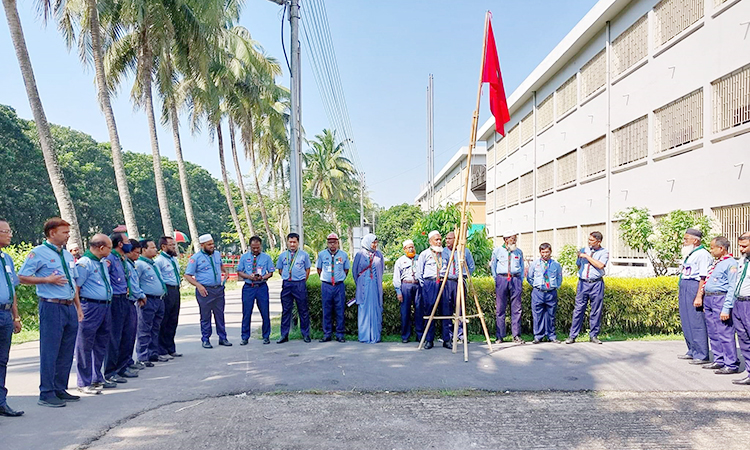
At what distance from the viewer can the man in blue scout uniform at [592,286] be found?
844cm

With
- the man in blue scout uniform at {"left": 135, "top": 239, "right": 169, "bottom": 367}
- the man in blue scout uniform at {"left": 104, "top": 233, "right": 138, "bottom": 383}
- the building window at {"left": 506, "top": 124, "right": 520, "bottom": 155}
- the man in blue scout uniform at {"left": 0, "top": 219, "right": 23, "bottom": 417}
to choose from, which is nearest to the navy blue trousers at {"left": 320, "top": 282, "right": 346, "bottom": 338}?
the man in blue scout uniform at {"left": 135, "top": 239, "right": 169, "bottom": 367}

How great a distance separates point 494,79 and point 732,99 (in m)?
6.67

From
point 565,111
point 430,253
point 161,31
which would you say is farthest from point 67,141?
point 430,253

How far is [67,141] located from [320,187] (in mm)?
21731

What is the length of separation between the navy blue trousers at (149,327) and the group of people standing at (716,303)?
7.94 meters

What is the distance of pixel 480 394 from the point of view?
6.00m

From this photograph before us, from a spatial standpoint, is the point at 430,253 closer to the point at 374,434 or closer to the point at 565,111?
the point at 374,434

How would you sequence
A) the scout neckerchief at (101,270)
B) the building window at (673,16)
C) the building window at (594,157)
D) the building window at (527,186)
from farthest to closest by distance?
the building window at (527,186)
the building window at (594,157)
the building window at (673,16)
the scout neckerchief at (101,270)

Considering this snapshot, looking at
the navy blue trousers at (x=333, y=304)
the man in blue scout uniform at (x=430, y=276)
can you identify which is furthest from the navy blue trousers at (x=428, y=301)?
the navy blue trousers at (x=333, y=304)

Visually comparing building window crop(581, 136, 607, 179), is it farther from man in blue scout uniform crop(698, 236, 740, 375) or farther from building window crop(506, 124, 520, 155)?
man in blue scout uniform crop(698, 236, 740, 375)

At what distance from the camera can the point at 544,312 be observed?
886 cm

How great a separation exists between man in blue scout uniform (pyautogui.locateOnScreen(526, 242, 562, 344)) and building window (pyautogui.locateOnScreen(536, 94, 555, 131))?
50.3 ft

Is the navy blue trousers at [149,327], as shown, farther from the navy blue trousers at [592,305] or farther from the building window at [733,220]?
the building window at [733,220]

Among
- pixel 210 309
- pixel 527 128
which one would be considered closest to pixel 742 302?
pixel 210 309
